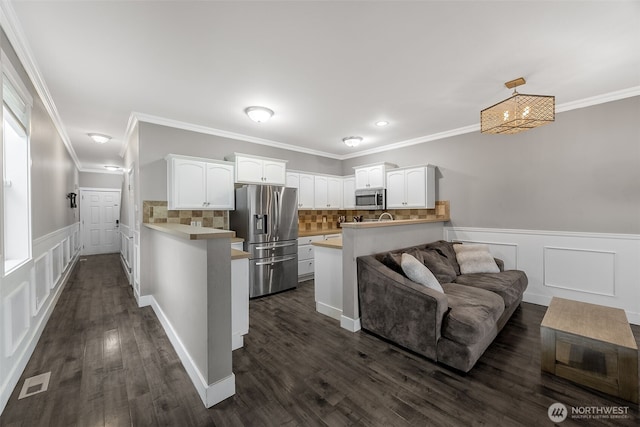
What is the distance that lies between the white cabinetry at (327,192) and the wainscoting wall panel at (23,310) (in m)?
4.05

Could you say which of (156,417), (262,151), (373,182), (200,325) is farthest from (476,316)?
(262,151)

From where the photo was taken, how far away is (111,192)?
8.23 m

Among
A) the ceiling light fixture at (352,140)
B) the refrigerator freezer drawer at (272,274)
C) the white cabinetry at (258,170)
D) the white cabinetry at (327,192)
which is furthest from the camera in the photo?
the white cabinetry at (327,192)

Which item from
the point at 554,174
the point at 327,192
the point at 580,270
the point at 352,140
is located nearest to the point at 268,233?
the point at 327,192

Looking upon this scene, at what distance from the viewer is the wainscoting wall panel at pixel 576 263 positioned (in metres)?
3.01

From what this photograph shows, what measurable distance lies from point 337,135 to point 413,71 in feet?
7.18

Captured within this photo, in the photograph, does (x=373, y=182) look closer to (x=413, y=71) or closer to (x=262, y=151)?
(x=262, y=151)

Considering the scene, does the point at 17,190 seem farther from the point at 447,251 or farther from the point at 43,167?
the point at 447,251

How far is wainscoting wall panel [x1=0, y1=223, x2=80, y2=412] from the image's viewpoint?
1.81 meters

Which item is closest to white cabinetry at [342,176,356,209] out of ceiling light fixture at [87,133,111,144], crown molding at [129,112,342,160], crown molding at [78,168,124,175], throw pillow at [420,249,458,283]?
crown molding at [129,112,342,160]

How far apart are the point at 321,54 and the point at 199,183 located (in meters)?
2.55

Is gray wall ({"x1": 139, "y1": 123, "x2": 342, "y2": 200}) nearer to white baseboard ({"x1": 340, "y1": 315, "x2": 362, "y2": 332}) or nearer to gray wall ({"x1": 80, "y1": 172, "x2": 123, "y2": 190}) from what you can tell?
white baseboard ({"x1": 340, "y1": 315, "x2": 362, "y2": 332})

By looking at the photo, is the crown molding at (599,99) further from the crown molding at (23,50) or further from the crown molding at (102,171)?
the crown molding at (102,171)

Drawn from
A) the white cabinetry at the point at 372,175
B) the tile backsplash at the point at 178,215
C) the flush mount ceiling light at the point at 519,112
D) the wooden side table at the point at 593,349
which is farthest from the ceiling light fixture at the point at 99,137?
the wooden side table at the point at 593,349
